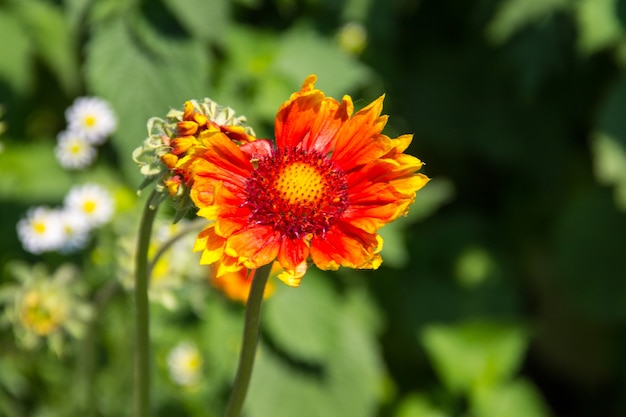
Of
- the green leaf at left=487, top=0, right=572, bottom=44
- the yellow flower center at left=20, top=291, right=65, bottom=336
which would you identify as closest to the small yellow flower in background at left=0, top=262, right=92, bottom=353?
the yellow flower center at left=20, top=291, right=65, bottom=336

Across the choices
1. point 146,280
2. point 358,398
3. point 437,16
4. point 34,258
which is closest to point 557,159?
point 437,16

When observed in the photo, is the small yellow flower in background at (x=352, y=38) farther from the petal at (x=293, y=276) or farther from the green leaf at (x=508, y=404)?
the petal at (x=293, y=276)

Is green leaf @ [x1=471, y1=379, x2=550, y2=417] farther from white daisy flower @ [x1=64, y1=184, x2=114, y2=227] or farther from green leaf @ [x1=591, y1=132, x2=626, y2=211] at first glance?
white daisy flower @ [x1=64, y1=184, x2=114, y2=227]

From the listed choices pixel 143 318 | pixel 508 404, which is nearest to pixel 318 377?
pixel 508 404

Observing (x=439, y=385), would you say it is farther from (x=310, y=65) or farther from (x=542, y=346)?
(x=310, y=65)

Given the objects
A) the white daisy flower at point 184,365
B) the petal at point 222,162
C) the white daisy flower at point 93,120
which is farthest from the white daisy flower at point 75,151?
the petal at point 222,162

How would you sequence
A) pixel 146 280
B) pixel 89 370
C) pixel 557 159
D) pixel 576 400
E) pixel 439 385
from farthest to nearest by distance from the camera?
pixel 576 400 < pixel 557 159 < pixel 439 385 < pixel 89 370 < pixel 146 280
